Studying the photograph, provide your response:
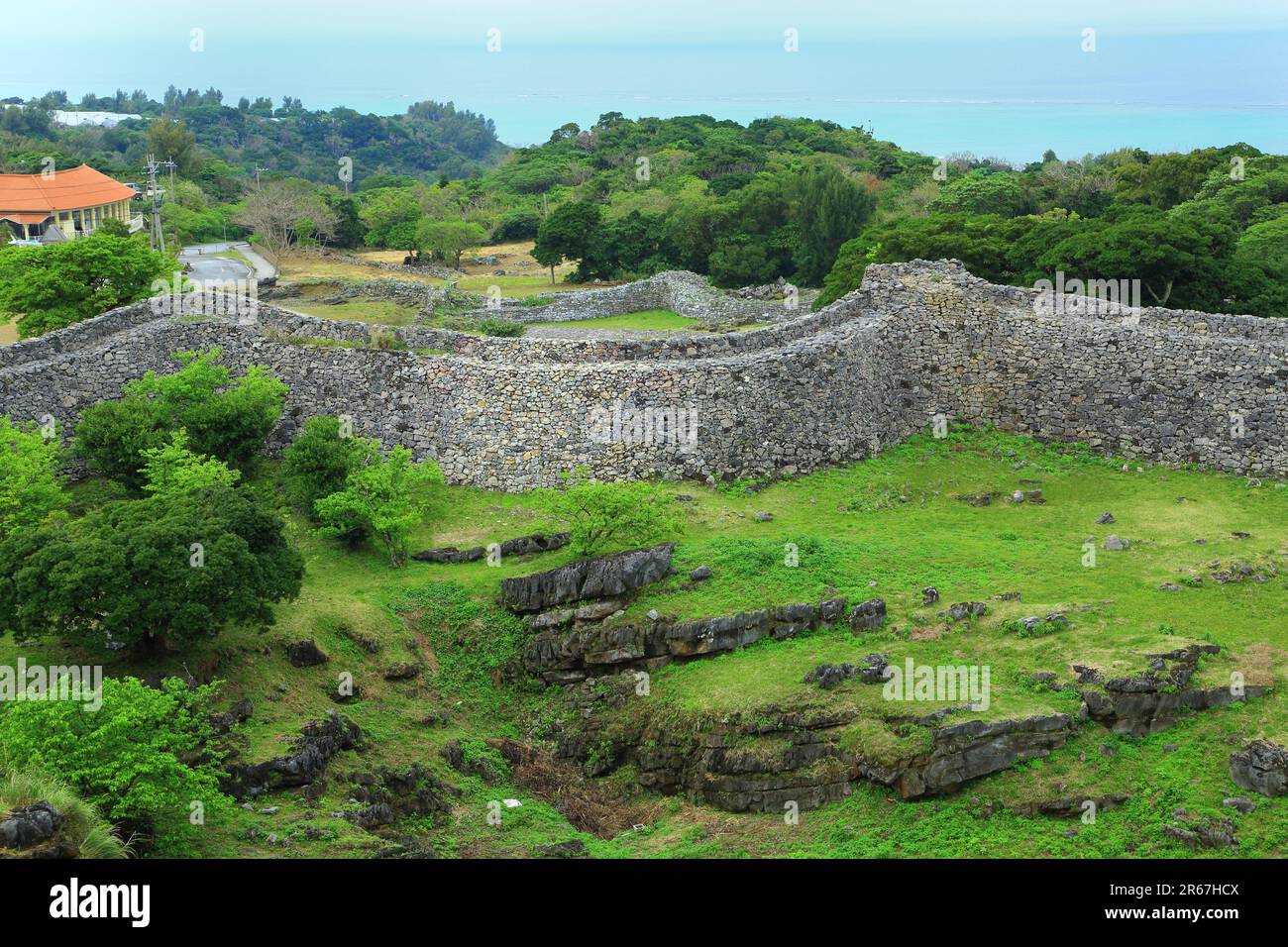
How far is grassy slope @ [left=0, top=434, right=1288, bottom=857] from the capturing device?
64.7 feet

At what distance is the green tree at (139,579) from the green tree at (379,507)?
4611mm

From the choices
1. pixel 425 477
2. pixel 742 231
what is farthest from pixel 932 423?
pixel 742 231

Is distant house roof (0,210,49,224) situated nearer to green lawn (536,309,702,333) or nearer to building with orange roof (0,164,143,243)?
building with orange roof (0,164,143,243)

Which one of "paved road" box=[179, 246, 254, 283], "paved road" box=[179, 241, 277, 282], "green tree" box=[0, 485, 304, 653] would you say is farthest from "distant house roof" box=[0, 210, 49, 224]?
"green tree" box=[0, 485, 304, 653]

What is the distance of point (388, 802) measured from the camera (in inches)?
815

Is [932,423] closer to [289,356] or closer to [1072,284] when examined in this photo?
[1072,284]

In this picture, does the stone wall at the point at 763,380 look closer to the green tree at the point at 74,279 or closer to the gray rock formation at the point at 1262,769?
the green tree at the point at 74,279

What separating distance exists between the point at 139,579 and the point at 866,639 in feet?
40.6

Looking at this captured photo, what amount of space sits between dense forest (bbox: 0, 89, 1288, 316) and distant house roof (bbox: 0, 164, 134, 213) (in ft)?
16.5

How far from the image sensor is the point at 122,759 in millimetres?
18375

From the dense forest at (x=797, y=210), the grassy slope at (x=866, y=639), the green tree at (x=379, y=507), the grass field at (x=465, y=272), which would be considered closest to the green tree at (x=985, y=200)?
the dense forest at (x=797, y=210)

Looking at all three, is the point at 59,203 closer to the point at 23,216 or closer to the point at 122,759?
the point at 23,216

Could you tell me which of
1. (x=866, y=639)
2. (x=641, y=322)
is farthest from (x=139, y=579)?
(x=641, y=322)

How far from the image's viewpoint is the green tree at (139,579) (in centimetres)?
2167
